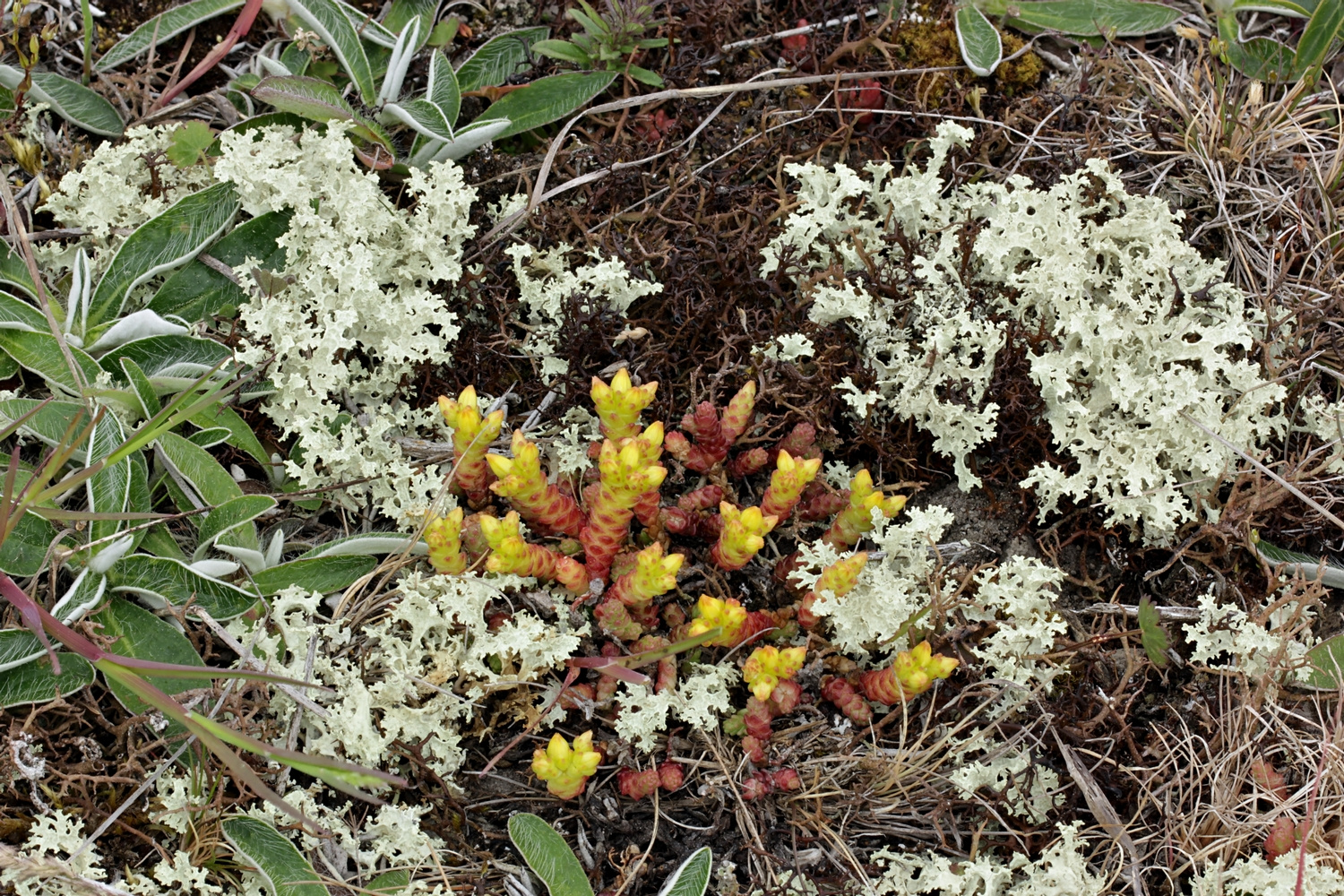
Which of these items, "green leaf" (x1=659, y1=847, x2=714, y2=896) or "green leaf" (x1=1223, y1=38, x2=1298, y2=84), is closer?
"green leaf" (x1=659, y1=847, x2=714, y2=896)

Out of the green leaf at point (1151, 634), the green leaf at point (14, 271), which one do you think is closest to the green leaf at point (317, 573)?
the green leaf at point (14, 271)

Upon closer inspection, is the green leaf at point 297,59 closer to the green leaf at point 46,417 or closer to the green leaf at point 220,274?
the green leaf at point 220,274

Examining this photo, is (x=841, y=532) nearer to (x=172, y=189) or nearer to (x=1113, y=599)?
(x=1113, y=599)

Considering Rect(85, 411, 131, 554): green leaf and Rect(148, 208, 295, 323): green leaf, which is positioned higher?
Rect(148, 208, 295, 323): green leaf

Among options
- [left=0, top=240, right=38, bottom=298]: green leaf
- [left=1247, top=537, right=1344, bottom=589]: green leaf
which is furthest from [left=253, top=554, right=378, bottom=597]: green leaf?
[left=1247, top=537, right=1344, bottom=589]: green leaf

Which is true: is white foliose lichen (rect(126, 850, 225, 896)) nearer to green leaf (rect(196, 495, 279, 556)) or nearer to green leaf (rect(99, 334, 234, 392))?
green leaf (rect(196, 495, 279, 556))

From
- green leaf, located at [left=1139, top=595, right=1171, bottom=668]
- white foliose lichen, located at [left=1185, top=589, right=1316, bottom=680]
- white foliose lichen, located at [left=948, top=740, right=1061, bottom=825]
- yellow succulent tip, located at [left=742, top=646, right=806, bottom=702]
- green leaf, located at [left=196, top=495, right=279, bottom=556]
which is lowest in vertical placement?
white foliose lichen, located at [left=948, top=740, right=1061, bottom=825]

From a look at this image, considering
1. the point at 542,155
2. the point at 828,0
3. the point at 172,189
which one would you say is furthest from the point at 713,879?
the point at 828,0

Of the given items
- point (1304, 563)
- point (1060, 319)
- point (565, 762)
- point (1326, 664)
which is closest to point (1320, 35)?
point (1060, 319)
